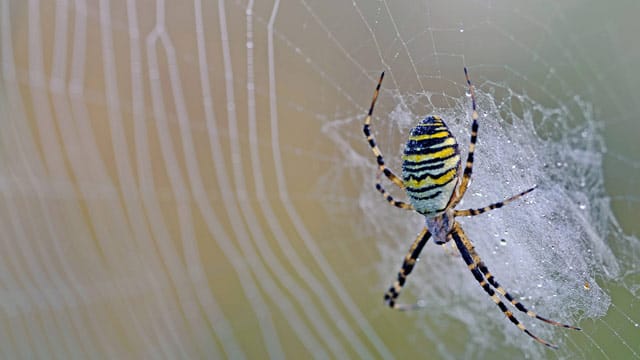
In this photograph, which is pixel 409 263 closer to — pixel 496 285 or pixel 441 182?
pixel 496 285

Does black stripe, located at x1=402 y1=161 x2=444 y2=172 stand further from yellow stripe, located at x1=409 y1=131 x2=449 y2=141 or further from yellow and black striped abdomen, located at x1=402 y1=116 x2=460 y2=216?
yellow stripe, located at x1=409 y1=131 x2=449 y2=141

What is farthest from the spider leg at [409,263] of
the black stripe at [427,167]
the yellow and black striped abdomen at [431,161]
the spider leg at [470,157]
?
the black stripe at [427,167]

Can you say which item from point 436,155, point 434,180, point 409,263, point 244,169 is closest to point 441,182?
point 434,180

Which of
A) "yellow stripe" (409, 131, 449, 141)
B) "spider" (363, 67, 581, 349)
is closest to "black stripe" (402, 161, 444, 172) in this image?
"spider" (363, 67, 581, 349)

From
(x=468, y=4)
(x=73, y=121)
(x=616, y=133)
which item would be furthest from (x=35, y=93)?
(x=616, y=133)

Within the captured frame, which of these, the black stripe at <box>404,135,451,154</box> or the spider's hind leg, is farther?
the spider's hind leg

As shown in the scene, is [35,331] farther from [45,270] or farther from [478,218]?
[478,218]
